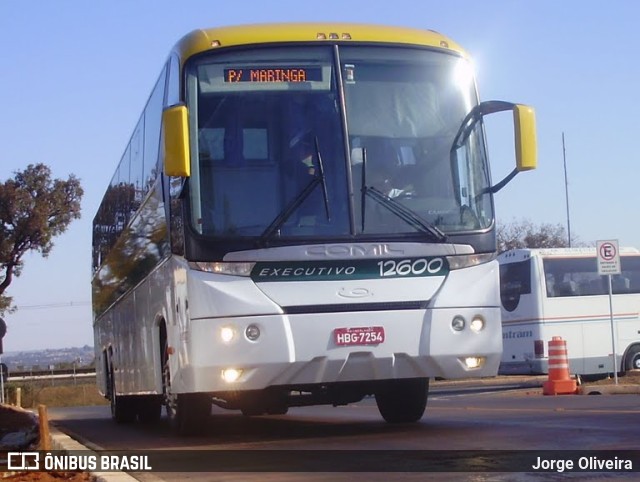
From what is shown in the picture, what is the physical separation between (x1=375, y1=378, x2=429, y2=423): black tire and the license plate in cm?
168

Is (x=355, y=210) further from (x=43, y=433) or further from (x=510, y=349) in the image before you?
(x=510, y=349)

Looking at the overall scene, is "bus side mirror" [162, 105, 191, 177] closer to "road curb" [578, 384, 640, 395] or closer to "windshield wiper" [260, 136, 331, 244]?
"windshield wiper" [260, 136, 331, 244]

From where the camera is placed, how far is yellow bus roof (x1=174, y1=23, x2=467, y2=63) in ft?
37.5

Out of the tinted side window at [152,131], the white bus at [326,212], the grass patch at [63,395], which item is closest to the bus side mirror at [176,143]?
the white bus at [326,212]

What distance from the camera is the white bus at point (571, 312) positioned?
28688 mm

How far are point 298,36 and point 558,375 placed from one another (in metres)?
12.3

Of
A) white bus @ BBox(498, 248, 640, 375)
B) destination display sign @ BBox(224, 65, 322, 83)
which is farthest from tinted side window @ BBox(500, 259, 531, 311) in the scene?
destination display sign @ BBox(224, 65, 322, 83)

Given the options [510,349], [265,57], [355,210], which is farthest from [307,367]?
[510,349]

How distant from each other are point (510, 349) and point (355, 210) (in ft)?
64.4

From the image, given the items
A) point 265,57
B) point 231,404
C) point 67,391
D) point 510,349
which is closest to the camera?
point 265,57

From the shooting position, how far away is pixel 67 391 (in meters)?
46.4

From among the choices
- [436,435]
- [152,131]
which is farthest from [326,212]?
[152,131]

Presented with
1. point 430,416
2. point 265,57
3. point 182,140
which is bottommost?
point 430,416

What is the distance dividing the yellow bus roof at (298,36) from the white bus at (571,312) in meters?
17.8
